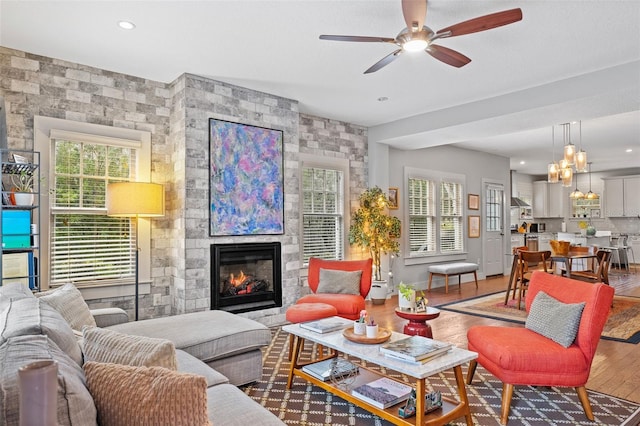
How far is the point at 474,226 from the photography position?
877 cm

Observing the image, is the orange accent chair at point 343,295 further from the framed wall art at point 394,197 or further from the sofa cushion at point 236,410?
the framed wall art at point 394,197

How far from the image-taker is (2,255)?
3.23 meters

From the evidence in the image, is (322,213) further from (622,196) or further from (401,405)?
(622,196)

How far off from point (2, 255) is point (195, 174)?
73.8 inches

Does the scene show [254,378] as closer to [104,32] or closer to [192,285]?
Result: [192,285]

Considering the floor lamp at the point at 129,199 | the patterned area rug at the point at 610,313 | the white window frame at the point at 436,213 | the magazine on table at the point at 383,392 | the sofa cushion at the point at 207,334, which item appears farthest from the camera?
the white window frame at the point at 436,213

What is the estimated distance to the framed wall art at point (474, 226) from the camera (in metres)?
8.66

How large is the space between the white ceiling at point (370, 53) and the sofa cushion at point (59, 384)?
105 inches

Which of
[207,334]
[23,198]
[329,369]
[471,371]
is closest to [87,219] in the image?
[23,198]

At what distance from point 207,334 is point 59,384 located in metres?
1.87

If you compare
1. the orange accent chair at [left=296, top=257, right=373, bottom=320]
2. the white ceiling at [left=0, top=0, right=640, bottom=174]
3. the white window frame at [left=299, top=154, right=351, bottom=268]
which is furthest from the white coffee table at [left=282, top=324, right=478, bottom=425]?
the white window frame at [left=299, top=154, right=351, bottom=268]

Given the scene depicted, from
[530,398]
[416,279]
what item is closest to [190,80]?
[530,398]

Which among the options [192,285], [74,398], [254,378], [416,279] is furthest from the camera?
[416,279]

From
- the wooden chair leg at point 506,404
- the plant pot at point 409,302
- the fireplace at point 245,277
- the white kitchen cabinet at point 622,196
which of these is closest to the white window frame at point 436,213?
the fireplace at point 245,277
